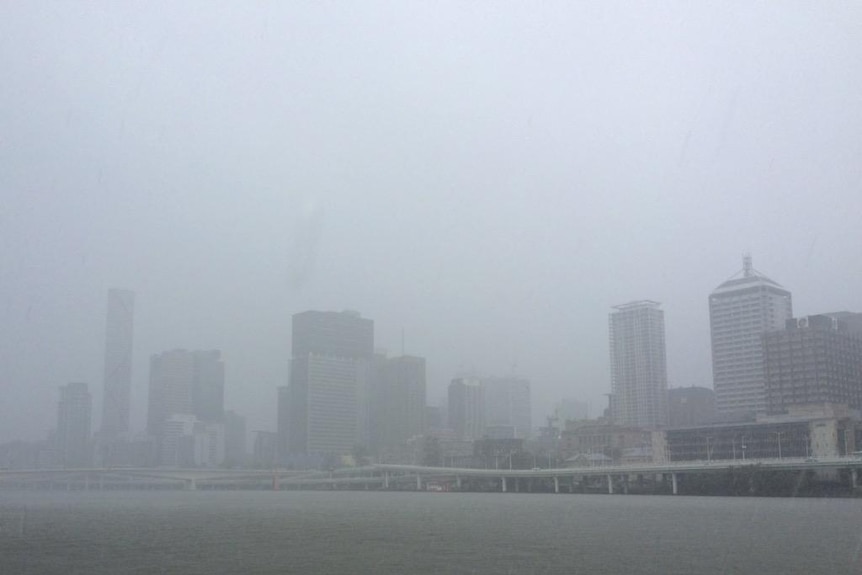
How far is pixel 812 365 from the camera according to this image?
168250mm

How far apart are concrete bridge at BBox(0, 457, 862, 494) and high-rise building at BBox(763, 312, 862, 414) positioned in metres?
53.2

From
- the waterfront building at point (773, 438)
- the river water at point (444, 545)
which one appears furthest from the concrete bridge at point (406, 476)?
the river water at point (444, 545)

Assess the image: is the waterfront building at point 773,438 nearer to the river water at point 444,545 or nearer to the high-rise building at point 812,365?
the high-rise building at point 812,365

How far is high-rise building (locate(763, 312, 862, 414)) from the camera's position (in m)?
168

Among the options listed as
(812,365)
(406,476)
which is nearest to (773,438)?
(812,365)

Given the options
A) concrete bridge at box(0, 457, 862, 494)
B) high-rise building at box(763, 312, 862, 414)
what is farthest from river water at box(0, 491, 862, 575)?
high-rise building at box(763, 312, 862, 414)

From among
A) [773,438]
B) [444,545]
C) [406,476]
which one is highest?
[773,438]

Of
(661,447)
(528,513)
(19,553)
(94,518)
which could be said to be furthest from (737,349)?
(19,553)

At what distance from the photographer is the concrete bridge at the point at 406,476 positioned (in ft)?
363

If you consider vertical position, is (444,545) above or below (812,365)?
below

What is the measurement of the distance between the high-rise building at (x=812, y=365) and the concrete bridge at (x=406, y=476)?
53.2 metres

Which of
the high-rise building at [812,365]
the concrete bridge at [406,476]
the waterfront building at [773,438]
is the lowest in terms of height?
the concrete bridge at [406,476]

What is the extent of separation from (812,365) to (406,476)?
75.2 m

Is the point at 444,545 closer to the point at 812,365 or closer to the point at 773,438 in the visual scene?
the point at 773,438
